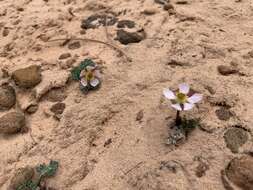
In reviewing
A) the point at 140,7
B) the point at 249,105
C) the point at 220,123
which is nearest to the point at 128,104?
the point at 220,123

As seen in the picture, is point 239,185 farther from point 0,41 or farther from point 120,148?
point 0,41

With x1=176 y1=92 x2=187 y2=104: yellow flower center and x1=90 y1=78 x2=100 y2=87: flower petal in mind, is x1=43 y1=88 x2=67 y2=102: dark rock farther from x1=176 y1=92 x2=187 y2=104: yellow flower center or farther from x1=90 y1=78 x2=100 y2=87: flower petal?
x1=176 y1=92 x2=187 y2=104: yellow flower center

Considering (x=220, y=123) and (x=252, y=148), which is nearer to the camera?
(x=252, y=148)

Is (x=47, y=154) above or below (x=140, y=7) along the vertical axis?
below

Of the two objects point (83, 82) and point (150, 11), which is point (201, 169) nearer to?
point (83, 82)

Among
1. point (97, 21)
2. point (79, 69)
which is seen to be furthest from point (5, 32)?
point (79, 69)

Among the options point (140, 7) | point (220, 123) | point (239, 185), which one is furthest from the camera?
point (140, 7)

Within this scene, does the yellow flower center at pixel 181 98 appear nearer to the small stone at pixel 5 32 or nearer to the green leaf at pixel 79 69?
the green leaf at pixel 79 69
